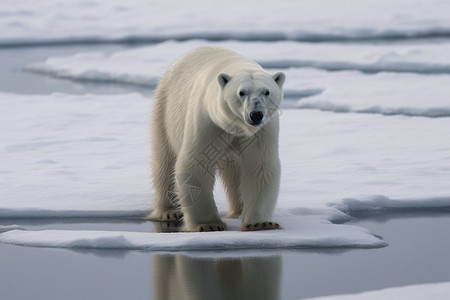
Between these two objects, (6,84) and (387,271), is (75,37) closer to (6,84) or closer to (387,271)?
(6,84)

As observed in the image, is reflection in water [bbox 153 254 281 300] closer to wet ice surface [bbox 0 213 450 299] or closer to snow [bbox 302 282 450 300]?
wet ice surface [bbox 0 213 450 299]

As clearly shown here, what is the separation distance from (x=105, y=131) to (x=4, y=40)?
29.1 feet

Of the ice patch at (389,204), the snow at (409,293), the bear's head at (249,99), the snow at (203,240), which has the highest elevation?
the bear's head at (249,99)

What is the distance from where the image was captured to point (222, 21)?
1596 centimetres

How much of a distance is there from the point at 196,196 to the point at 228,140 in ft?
0.99

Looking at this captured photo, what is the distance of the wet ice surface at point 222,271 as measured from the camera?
129 inches

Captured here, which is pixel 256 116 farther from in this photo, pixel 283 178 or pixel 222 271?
pixel 283 178

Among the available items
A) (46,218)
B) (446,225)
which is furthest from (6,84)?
(446,225)

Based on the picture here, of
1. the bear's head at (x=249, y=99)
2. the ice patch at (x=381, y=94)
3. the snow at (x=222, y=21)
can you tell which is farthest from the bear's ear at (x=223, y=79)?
the snow at (x=222, y=21)

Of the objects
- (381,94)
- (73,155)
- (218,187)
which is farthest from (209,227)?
(381,94)

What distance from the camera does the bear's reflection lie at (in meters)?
3.24

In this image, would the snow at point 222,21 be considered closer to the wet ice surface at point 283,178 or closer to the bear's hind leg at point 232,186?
the wet ice surface at point 283,178

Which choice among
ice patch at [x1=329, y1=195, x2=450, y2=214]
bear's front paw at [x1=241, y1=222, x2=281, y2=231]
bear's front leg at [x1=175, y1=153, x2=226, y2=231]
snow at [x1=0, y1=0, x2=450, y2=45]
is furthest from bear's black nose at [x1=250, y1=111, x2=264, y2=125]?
snow at [x1=0, y1=0, x2=450, y2=45]

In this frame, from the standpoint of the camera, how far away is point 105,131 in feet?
24.0
